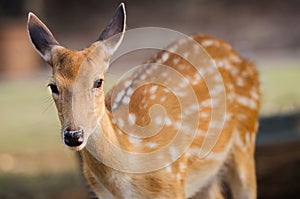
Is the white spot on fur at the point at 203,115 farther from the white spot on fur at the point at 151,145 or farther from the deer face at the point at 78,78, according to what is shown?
the deer face at the point at 78,78

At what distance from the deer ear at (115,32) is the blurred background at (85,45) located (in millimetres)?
3059

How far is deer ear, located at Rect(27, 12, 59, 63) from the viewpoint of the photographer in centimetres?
483

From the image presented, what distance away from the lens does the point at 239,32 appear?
17.0 meters

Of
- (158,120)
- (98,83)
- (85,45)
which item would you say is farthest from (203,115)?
(85,45)

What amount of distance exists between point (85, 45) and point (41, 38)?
454 inches

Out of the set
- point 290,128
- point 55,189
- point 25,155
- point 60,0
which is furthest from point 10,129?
point 60,0

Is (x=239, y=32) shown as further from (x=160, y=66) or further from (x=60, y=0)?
(x=160, y=66)

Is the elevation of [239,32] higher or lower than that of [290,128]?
higher

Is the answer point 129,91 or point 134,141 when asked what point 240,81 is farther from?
point 134,141

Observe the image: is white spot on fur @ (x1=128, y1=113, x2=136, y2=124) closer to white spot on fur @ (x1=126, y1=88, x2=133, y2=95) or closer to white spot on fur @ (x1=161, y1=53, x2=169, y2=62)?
white spot on fur @ (x1=126, y1=88, x2=133, y2=95)

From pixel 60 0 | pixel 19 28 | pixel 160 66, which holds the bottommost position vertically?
pixel 160 66

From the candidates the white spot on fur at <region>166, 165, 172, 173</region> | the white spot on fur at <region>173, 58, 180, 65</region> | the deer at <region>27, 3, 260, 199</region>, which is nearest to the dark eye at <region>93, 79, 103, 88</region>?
the deer at <region>27, 3, 260, 199</region>

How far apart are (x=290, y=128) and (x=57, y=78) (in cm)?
400

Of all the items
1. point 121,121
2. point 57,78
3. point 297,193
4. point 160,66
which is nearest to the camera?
point 57,78
